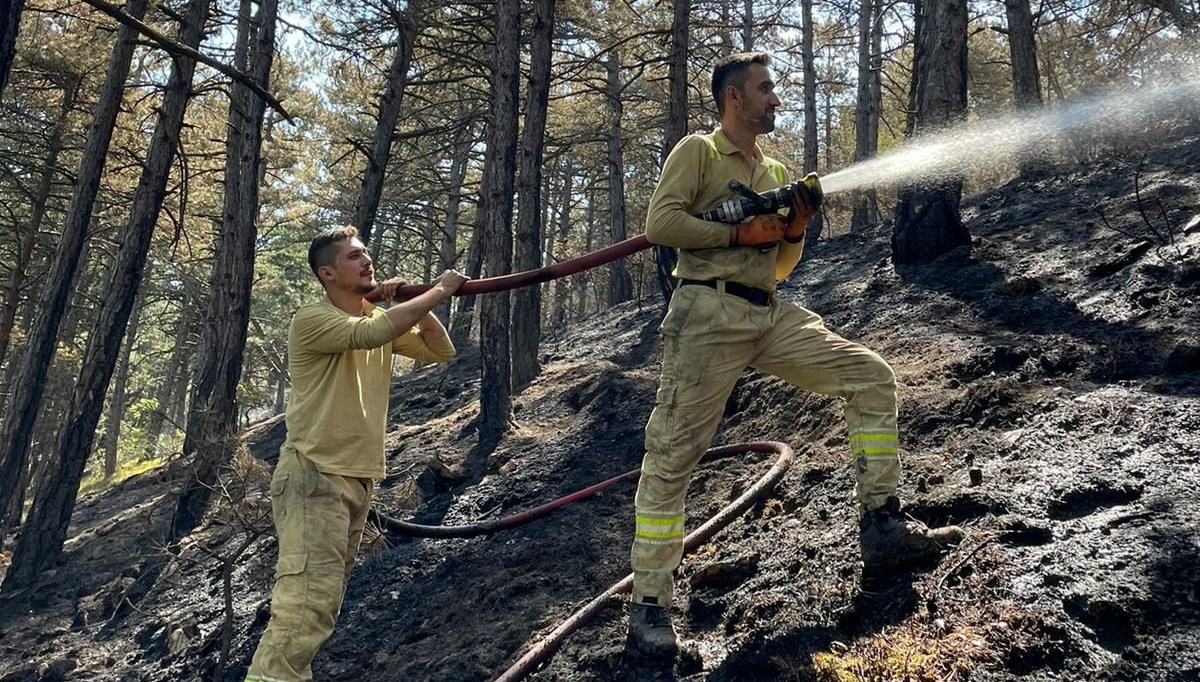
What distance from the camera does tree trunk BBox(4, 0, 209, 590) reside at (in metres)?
10.8

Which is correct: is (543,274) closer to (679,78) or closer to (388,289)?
(388,289)

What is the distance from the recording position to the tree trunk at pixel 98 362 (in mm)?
10758

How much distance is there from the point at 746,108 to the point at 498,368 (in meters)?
6.32

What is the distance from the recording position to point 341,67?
12.8 m

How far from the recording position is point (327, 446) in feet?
13.1

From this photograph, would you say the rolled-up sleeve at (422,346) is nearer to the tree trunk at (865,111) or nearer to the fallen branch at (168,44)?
the fallen branch at (168,44)

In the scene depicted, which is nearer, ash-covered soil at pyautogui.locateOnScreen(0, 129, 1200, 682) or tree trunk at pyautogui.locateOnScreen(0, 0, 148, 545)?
ash-covered soil at pyautogui.locateOnScreen(0, 129, 1200, 682)

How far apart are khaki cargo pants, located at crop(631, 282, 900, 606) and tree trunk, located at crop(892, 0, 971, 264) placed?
4.70 metres

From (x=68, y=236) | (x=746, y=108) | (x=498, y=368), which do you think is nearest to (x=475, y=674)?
(x=746, y=108)

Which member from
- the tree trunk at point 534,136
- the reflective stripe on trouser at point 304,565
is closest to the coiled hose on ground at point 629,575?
the reflective stripe on trouser at point 304,565

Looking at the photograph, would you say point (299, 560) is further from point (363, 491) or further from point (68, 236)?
point (68, 236)

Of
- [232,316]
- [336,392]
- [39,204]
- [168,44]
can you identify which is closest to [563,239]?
[39,204]

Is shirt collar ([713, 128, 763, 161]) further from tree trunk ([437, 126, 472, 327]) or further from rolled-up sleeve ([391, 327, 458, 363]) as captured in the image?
tree trunk ([437, 126, 472, 327])

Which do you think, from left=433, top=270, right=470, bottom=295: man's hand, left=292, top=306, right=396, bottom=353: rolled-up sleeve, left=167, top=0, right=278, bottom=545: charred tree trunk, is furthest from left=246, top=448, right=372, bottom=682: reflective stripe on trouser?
left=167, top=0, right=278, bottom=545: charred tree trunk
